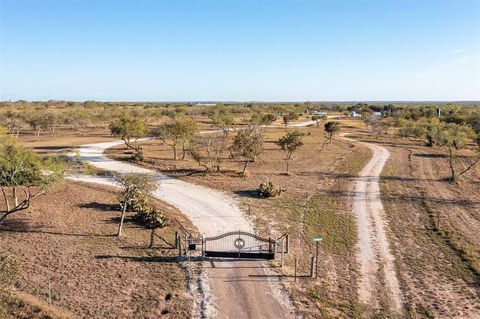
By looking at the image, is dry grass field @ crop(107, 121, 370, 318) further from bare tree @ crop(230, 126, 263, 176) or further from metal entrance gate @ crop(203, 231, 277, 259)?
bare tree @ crop(230, 126, 263, 176)

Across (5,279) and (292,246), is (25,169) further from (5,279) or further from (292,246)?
(292,246)

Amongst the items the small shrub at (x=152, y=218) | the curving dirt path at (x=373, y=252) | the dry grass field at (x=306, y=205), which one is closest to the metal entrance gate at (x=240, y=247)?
the dry grass field at (x=306, y=205)

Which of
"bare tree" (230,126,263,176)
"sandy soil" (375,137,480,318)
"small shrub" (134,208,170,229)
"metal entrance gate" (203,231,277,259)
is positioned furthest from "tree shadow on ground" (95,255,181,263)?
"bare tree" (230,126,263,176)

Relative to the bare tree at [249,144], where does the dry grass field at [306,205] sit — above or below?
below

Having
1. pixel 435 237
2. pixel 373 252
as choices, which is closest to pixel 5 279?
pixel 373 252

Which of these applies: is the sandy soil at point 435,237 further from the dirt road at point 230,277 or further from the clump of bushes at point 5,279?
the clump of bushes at point 5,279
